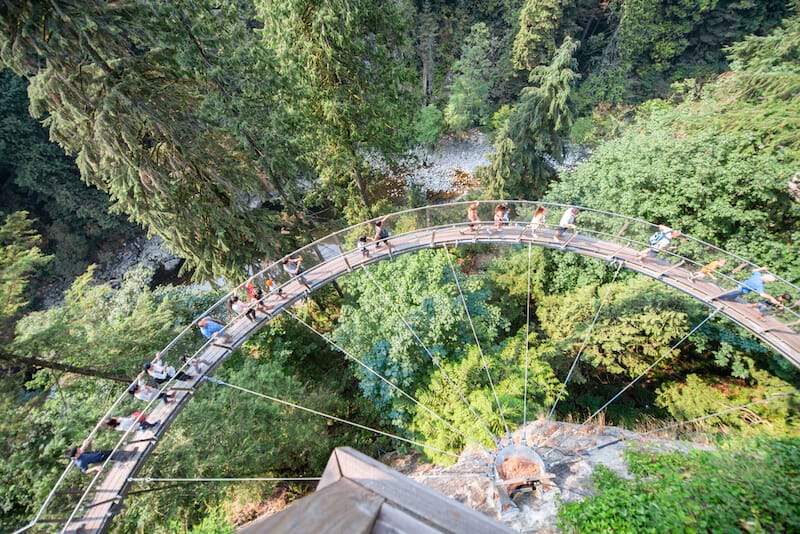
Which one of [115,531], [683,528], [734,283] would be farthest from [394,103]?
[115,531]

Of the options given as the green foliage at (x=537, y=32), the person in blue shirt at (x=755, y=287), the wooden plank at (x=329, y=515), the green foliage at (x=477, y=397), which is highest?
Result: the green foliage at (x=537, y=32)

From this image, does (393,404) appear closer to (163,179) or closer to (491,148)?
(163,179)

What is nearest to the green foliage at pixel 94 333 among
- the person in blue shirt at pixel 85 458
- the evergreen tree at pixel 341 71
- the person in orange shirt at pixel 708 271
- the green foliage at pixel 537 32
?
the person in blue shirt at pixel 85 458

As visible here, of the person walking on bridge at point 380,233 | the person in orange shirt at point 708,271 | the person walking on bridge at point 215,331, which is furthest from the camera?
the person walking on bridge at point 380,233

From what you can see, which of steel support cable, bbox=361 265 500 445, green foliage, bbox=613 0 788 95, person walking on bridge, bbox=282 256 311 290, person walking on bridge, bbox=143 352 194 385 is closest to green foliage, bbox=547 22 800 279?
steel support cable, bbox=361 265 500 445

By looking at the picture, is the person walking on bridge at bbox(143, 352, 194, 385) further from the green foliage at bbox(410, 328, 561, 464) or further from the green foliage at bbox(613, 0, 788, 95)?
the green foliage at bbox(613, 0, 788, 95)

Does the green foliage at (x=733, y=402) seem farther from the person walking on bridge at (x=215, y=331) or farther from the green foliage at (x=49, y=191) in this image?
the green foliage at (x=49, y=191)

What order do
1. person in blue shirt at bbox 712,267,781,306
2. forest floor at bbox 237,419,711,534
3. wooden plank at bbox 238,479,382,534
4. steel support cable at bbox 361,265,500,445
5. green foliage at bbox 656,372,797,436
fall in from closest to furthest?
wooden plank at bbox 238,479,382,534 → forest floor at bbox 237,419,711,534 → person in blue shirt at bbox 712,267,781,306 → steel support cable at bbox 361,265,500,445 → green foliage at bbox 656,372,797,436
